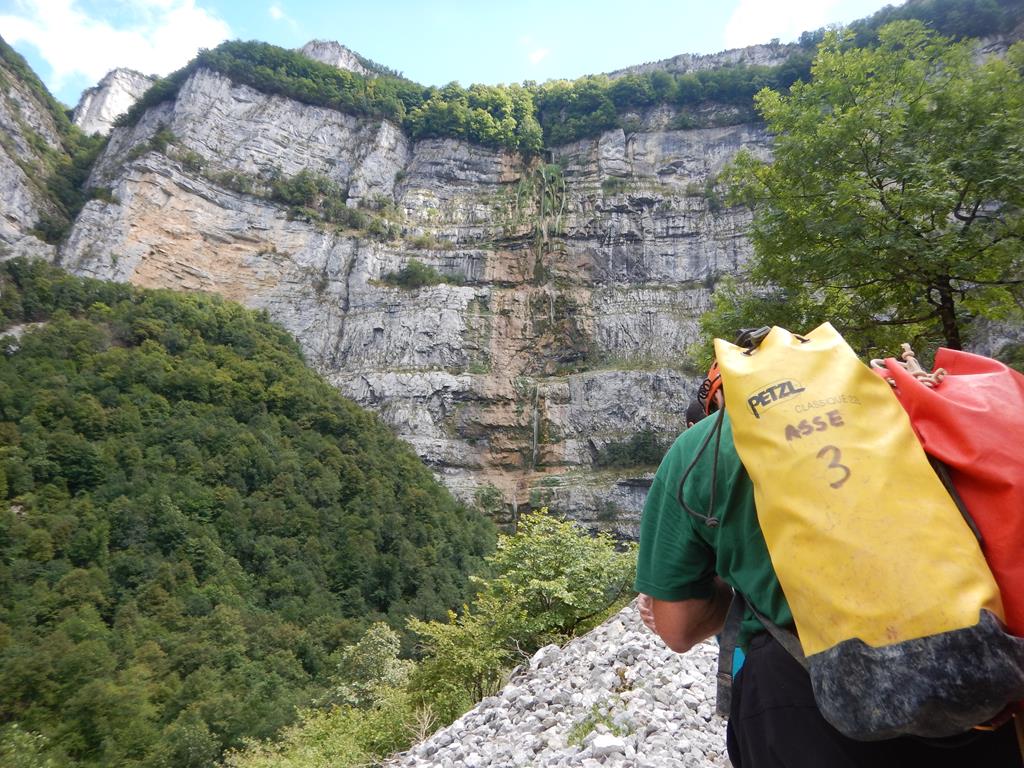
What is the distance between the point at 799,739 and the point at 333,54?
193 feet

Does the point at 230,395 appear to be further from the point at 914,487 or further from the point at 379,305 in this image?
the point at 914,487

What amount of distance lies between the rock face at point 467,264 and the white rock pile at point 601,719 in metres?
26.9

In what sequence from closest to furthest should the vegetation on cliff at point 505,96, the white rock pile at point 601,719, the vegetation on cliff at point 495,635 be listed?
the white rock pile at point 601,719 < the vegetation on cliff at point 495,635 < the vegetation on cliff at point 505,96

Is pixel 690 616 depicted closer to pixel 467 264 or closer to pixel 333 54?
pixel 467 264

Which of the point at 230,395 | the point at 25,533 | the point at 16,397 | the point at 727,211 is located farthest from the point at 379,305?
the point at 727,211

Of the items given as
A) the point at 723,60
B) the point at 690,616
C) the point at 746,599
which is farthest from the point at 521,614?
the point at 723,60

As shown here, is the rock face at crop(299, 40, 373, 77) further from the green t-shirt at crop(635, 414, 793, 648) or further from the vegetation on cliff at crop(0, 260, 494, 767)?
the green t-shirt at crop(635, 414, 793, 648)

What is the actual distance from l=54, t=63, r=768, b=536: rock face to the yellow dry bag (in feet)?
99.7

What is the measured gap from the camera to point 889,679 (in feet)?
2.52

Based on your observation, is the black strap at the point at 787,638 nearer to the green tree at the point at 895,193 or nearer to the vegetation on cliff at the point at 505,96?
the green tree at the point at 895,193

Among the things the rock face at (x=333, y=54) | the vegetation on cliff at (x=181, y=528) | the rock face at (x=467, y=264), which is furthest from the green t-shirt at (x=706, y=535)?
the rock face at (x=333, y=54)

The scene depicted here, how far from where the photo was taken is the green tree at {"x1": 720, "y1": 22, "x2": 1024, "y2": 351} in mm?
4453

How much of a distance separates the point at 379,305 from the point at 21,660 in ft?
83.1

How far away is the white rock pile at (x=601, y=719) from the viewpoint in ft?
9.14
